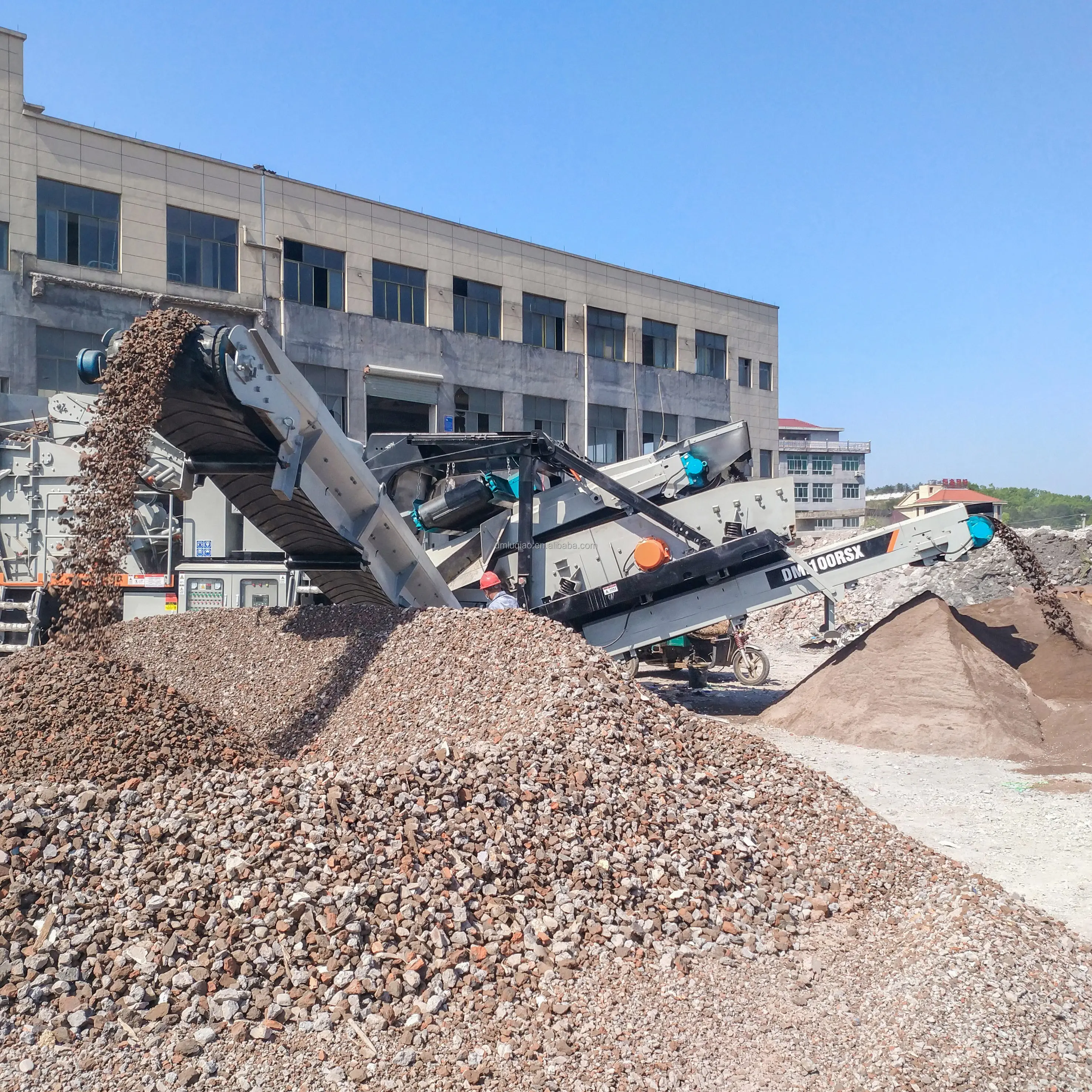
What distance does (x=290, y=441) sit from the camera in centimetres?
747

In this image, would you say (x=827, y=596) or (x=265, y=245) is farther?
(x=265, y=245)

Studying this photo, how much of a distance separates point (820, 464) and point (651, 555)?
69.9 meters

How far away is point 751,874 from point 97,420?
494cm

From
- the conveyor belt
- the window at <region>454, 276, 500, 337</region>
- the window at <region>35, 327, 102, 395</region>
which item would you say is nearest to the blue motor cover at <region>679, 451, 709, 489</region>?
the conveyor belt

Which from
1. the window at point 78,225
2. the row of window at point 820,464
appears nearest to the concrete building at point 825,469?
the row of window at point 820,464

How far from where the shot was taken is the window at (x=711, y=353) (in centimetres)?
3206

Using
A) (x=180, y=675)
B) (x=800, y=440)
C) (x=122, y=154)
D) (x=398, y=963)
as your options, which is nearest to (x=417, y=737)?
(x=398, y=963)

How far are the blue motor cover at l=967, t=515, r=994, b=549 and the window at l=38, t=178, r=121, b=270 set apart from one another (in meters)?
17.2

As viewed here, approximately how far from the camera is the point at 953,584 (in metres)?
18.5

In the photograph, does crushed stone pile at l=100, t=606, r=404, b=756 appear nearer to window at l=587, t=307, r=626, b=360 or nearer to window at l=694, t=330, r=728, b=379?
window at l=587, t=307, r=626, b=360

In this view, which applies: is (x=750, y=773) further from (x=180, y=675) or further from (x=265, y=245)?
(x=265, y=245)

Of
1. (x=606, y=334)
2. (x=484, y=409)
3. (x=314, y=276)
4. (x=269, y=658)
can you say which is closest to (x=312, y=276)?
(x=314, y=276)

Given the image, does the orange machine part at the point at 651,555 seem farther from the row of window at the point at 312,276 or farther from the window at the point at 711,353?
the window at the point at 711,353

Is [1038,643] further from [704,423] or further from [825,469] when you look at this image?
[825,469]
